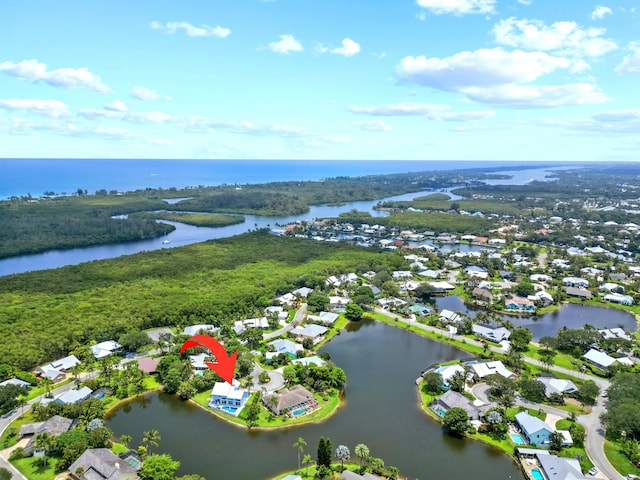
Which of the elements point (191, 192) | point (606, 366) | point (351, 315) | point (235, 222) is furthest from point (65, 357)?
point (191, 192)

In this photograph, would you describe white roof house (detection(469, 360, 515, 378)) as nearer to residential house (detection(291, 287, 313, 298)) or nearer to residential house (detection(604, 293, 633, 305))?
residential house (detection(291, 287, 313, 298))

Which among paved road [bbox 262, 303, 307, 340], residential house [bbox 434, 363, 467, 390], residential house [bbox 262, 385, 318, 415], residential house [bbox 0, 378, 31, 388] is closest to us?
residential house [bbox 262, 385, 318, 415]

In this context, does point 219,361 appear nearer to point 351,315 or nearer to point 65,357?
point 65,357

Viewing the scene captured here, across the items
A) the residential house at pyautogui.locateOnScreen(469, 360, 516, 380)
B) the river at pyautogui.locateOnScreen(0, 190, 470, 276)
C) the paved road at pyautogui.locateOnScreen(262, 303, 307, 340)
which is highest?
the river at pyautogui.locateOnScreen(0, 190, 470, 276)

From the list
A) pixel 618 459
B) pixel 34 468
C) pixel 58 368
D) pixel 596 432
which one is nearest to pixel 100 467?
pixel 34 468

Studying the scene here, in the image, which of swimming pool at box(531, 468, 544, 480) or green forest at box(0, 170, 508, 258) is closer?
swimming pool at box(531, 468, 544, 480)

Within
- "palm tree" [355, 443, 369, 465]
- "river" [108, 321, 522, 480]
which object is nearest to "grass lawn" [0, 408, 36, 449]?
"river" [108, 321, 522, 480]
